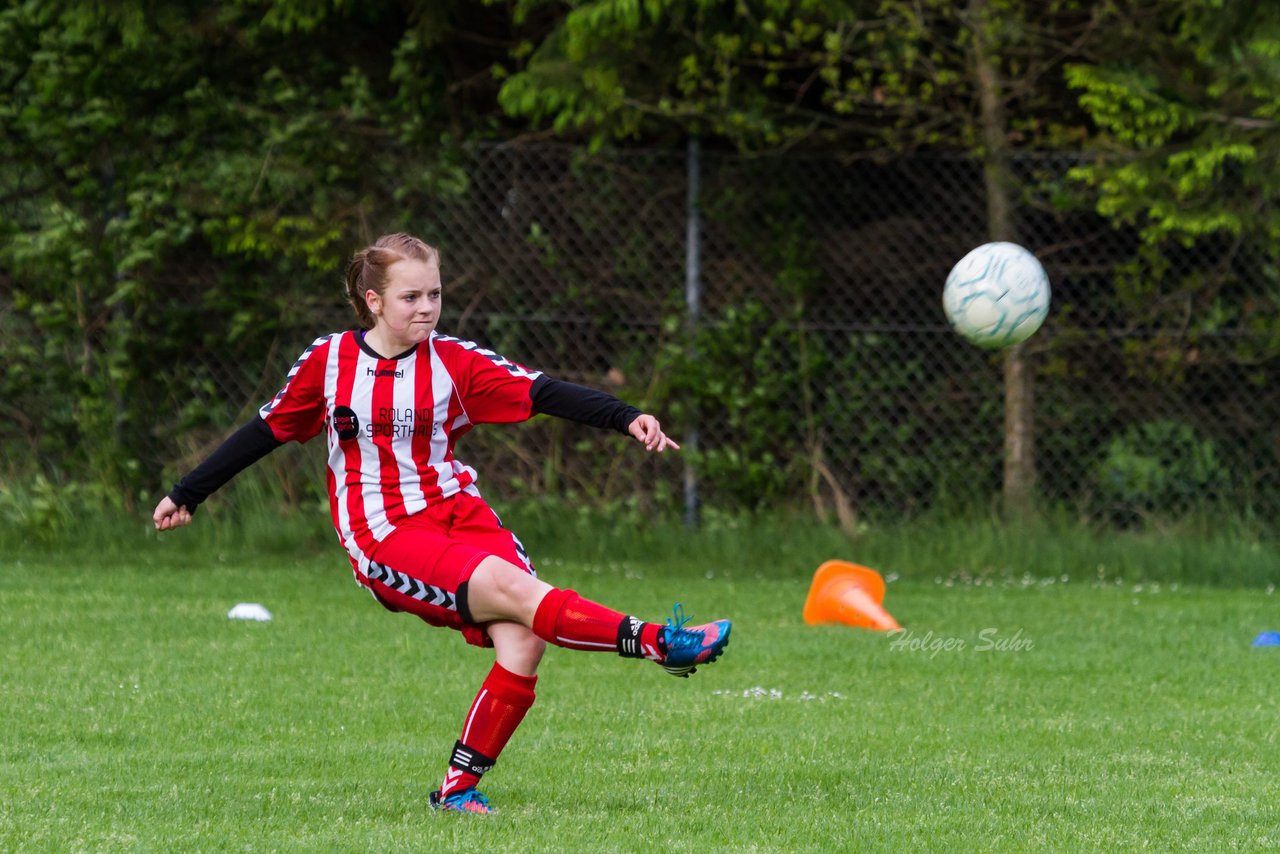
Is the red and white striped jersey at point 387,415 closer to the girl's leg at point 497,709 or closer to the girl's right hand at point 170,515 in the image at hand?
the girl's right hand at point 170,515

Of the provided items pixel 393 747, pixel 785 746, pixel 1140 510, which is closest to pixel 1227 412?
pixel 1140 510

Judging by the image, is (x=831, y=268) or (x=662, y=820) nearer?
(x=662, y=820)

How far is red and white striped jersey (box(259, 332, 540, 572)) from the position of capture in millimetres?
4523

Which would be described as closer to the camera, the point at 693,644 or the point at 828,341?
the point at 693,644

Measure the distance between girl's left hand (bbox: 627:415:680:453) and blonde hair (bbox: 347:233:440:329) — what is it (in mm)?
746

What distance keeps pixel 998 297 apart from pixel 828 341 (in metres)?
4.11

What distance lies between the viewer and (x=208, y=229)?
1057 cm

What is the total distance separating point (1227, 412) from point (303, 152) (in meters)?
6.11

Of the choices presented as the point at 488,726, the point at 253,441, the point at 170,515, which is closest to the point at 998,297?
the point at 488,726

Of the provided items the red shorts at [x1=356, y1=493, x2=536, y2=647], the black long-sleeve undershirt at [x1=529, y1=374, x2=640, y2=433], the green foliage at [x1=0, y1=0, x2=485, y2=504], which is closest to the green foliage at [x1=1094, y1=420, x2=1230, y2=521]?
the green foliage at [x1=0, y1=0, x2=485, y2=504]

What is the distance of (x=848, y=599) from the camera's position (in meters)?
7.91

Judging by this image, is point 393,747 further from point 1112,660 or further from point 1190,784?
point 1112,660

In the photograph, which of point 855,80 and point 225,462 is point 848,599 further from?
point 225,462

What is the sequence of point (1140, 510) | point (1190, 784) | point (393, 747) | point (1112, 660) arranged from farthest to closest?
point (1140, 510)
point (1112, 660)
point (393, 747)
point (1190, 784)
